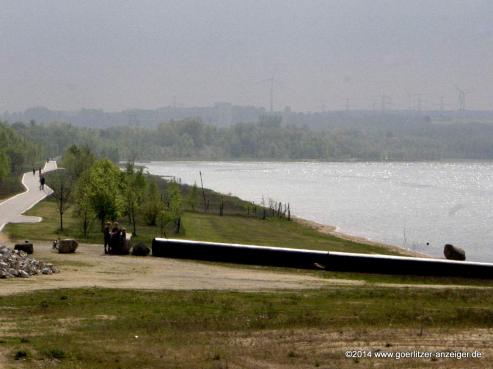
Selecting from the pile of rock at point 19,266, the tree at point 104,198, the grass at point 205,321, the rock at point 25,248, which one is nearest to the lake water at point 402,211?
the tree at point 104,198

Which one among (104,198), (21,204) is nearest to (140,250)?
(104,198)

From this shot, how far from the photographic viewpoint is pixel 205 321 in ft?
73.2

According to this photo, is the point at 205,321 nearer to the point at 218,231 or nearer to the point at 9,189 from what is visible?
the point at 218,231

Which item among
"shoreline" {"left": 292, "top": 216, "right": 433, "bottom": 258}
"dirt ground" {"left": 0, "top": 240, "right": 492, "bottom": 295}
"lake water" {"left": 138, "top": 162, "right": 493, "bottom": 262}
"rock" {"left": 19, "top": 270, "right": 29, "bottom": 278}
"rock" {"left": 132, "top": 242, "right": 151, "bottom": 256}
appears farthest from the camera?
"lake water" {"left": 138, "top": 162, "right": 493, "bottom": 262}

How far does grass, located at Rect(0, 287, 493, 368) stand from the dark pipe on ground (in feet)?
17.4

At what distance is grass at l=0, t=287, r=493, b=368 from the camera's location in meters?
18.5

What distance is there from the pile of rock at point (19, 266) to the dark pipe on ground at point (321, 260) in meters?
6.97

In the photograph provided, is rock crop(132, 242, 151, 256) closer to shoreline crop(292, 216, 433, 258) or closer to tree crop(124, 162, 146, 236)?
tree crop(124, 162, 146, 236)

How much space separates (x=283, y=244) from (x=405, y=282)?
103 ft

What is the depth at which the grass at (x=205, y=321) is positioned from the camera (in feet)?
60.8

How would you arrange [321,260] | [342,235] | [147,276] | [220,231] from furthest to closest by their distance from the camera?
1. [342,235]
2. [220,231]
3. [321,260]
4. [147,276]

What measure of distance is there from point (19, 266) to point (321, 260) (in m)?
11.8

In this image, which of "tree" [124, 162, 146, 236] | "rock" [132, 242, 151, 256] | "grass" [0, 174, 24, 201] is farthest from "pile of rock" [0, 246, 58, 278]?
A: "grass" [0, 174, 24, 201]

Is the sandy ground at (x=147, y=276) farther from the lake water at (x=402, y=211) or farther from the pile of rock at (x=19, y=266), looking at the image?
the lake water at (x=402, y=211)
